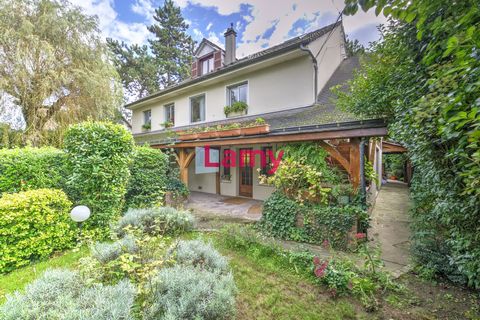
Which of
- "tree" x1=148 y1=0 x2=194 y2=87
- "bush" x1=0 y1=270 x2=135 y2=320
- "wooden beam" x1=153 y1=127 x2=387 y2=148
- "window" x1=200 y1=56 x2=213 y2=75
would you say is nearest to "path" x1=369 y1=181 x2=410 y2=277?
"wooden beam" x1=153 y1=127 x2=387 y2=148

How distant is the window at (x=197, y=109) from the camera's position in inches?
442

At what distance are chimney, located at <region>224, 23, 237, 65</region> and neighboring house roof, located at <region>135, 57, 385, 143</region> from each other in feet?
14.5

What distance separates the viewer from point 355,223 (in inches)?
174

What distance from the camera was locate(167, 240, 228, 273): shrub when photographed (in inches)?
118

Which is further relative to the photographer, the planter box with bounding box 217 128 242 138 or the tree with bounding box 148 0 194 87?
the tree with bounding box 148 0 194 87

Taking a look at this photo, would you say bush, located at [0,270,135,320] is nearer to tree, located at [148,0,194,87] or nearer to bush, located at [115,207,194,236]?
bush, located at [115,207,194,236]

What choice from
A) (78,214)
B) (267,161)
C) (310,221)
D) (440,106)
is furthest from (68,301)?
(267,161)

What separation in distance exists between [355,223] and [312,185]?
1.18 m

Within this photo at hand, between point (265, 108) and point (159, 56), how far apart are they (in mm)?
19013

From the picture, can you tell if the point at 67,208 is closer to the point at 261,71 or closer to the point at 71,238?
the point at 71,238

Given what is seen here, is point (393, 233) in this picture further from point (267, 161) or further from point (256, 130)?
point (267, 161)

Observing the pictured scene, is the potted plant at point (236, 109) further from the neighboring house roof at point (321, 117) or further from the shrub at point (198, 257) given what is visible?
the shrub at point (198, 257)

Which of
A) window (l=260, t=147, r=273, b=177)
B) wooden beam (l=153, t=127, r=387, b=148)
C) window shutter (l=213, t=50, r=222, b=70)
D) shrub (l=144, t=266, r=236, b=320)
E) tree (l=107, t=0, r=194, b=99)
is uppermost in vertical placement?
tree (l=107, t=0, r=194, b=99)

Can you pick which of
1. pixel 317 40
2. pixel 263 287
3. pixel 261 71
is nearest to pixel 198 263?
pixel 263 287
